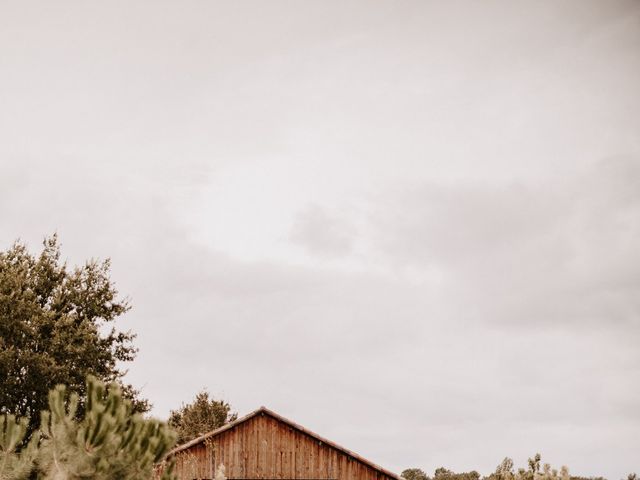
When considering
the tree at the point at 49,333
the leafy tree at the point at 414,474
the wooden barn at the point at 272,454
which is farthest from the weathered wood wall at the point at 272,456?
the leafy tree at the point at 414,474

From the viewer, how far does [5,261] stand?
95.0 ft

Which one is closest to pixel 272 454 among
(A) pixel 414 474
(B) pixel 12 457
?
(B) pixel 12 457

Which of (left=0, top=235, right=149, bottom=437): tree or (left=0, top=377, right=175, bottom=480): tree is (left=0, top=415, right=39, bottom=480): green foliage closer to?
(left=0, top=377, right=175, bottom=480): tree

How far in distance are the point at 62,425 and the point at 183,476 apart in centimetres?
1155

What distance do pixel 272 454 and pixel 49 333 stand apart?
12.5 meters

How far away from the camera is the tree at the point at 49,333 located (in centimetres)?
2719

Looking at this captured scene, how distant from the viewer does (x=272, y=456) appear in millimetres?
22875

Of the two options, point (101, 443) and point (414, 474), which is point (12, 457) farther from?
point (414, 474)

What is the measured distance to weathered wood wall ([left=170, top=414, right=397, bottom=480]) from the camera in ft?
74.2

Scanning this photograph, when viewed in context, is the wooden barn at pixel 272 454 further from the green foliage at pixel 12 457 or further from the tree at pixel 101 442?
the tree at pixel 101 442

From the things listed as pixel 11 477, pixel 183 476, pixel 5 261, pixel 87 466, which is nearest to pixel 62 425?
pixel 87 466

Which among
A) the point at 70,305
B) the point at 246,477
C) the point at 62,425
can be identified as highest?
the point at 70,305

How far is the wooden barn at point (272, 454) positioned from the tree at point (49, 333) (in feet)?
29.3

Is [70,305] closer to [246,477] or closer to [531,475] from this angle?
[246,477]
